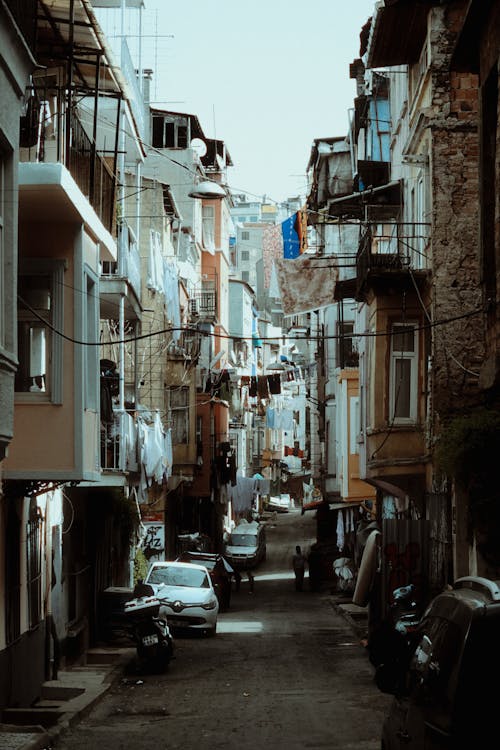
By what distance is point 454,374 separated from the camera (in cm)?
2258

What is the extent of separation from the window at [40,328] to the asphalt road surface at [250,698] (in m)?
4.33

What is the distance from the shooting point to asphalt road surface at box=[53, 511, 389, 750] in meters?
14.5

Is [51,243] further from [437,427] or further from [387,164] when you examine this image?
[387,164]

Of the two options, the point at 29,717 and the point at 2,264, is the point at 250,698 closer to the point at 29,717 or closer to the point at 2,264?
the point at 29,717

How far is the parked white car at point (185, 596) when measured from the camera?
28656 millimetres

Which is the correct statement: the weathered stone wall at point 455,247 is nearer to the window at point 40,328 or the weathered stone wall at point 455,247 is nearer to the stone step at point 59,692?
the stone step at point 59,692

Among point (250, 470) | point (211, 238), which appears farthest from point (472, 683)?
point (250, 470)

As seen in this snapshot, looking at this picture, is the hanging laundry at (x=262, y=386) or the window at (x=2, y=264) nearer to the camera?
the window at (x=2, y=264)

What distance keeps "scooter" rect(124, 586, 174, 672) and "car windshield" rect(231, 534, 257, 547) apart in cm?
4007

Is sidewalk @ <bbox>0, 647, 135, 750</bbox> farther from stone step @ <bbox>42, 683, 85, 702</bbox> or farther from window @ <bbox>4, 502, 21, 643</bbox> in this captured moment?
window @ <bbox>4, 502, 21, 643</bbox>

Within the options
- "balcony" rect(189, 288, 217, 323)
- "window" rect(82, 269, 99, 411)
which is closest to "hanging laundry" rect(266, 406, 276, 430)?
"balcony" rect(189, 288, 217, 323)

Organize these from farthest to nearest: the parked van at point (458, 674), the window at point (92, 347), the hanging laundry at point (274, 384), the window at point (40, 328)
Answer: the hanging laundry at point (274, 384) → the window at point (92, 347) → the window at point (40, 328) → the parked van at point (458, 674)

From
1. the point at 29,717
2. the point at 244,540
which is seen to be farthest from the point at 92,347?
the point at 244,540

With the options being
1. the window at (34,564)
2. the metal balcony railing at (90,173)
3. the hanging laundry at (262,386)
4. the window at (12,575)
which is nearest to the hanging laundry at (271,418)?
the hanging laundry at (262,386)
